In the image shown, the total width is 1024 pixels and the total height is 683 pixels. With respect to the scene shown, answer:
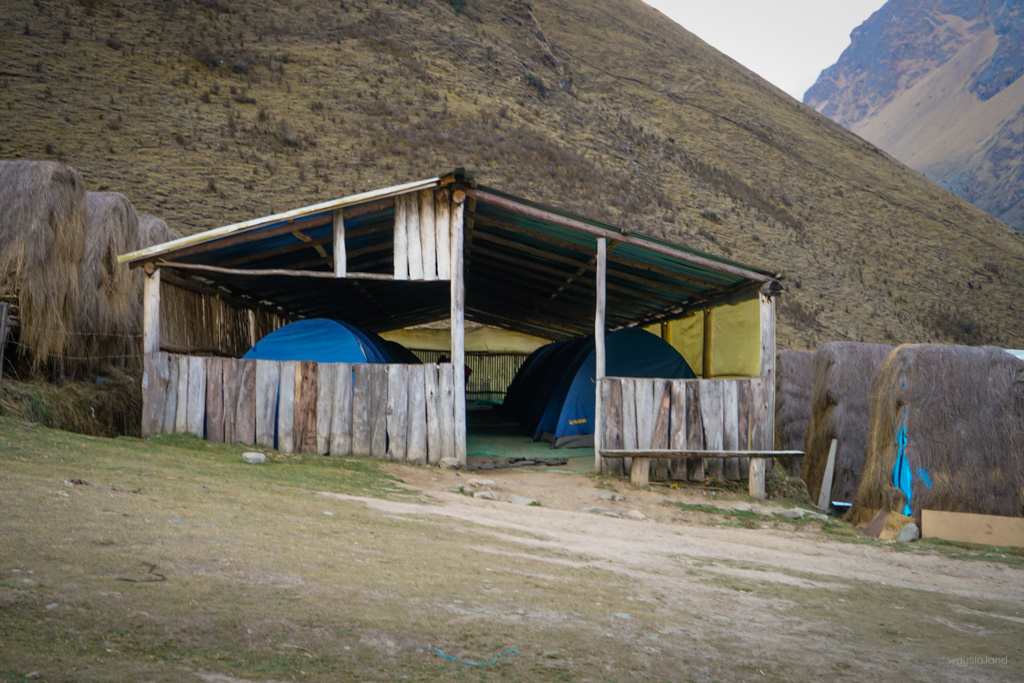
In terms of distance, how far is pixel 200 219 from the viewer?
85.1 ft

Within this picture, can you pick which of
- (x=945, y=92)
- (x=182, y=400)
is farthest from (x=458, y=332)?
(x=945, y=92)

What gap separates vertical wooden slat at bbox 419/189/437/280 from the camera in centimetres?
1037

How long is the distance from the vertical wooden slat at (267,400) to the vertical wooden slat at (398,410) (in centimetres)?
140

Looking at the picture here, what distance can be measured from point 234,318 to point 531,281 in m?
5.61

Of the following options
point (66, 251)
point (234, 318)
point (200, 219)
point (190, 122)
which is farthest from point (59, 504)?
point (190, 122)

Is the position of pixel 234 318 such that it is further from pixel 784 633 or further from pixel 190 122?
pixel 190 122

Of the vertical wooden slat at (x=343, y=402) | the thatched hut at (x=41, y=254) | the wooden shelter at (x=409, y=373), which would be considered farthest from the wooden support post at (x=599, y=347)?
the thatched hut at (x=41, y=254)

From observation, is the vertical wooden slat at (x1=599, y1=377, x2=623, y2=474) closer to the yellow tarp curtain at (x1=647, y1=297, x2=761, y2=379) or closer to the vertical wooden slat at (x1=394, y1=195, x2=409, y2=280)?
the yellow tarp curtain at (x1=647, y1=297, x2=761, y2=379)

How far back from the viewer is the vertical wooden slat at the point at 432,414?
32.5 feet

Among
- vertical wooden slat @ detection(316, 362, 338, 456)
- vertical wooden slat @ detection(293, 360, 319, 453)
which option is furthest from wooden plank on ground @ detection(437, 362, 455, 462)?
vertical wooden slat @ detection(293, 360, 319, 453)

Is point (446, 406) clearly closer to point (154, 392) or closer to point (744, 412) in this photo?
point (154, 392)

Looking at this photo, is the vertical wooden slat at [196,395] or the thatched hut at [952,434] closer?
the thatched hut at [952,434]

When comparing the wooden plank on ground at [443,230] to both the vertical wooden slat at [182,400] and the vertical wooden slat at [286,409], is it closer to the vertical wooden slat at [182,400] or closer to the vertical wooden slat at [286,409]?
the vertical wooden slat at [286,409]

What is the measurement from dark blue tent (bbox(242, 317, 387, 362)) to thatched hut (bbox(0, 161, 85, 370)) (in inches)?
106
